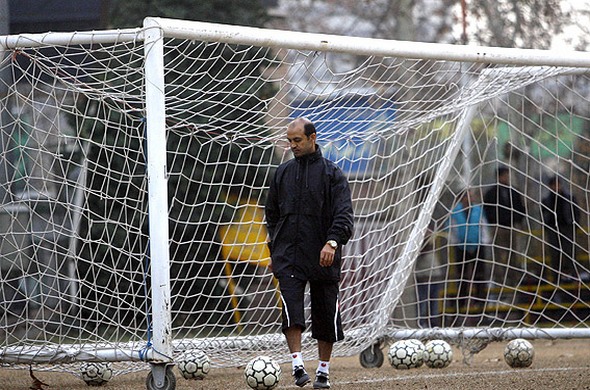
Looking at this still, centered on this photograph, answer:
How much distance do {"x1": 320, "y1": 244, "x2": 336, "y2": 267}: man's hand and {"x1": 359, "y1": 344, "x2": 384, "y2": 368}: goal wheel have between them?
8.21ft

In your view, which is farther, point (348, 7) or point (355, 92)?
point (348, 7)

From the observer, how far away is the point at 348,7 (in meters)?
18.2

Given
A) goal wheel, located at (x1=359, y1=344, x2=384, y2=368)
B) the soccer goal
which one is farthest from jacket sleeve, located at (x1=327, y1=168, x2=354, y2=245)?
goal wheel, located at (x1=359, y1=344, x2=384, y2=368)

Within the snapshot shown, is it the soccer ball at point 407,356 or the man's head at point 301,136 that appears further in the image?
the soccer ball at point 407,356

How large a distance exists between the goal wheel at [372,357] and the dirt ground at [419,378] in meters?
0.07

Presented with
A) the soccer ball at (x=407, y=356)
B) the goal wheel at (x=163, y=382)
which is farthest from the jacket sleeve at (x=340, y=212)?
the soccer ball at (x=407, y=356)

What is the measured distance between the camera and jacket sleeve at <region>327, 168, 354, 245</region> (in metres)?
6.94

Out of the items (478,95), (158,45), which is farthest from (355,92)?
(158,45)

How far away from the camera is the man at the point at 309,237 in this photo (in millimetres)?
6941

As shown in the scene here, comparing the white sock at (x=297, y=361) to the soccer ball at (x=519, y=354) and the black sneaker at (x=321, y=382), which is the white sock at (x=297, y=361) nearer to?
the black sneaker at (x=321, y=382)

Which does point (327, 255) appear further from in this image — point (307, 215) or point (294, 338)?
point (294, 338)

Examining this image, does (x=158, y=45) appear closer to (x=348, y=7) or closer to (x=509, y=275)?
(x=509, y=275)

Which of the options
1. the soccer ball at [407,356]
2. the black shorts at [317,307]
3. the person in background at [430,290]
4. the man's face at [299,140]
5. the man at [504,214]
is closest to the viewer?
the black shorts at [317,307]

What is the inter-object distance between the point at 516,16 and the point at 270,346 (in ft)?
30.0
